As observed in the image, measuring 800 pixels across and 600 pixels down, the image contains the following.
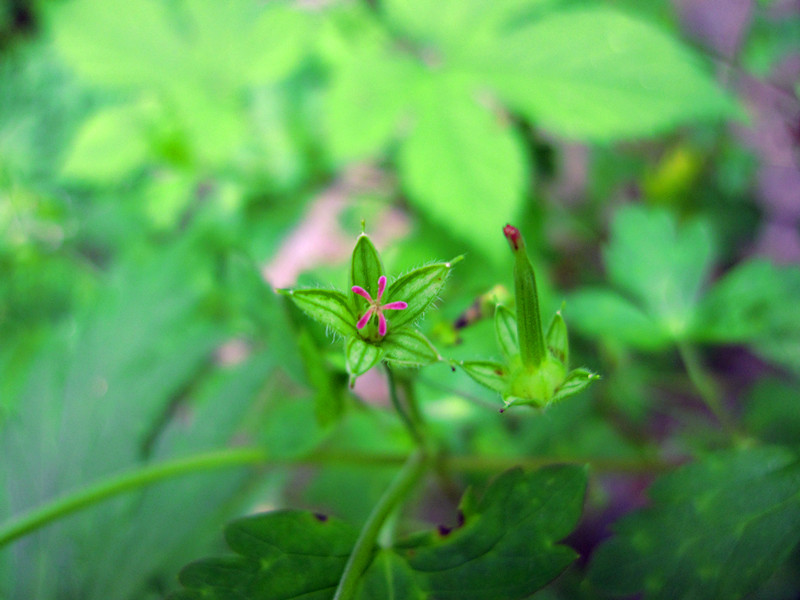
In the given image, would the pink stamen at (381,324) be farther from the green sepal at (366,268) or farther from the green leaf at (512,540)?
the green leaf at (512,540)

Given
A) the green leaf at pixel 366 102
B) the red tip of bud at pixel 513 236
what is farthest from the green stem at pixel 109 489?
the green leaf at pixel 366 102

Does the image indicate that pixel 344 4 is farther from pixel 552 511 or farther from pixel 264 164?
pixel 552 511

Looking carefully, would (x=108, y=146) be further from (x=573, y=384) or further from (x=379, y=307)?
(x=573, y=384)

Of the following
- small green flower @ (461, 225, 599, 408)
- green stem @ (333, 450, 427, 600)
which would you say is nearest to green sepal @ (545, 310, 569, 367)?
small green flower @ (461, 225, 599, 408)

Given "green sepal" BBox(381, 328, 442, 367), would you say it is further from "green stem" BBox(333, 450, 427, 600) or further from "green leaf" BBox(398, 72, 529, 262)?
"green leaf" BBox(398, 72, 529, 262)

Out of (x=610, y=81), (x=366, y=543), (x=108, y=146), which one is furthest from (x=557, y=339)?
(x=108, y=146)

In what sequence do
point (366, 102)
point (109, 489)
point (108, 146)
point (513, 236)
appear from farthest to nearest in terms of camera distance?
point (108, 146), point (366, 102), point (109, 489), point (513, 236)
